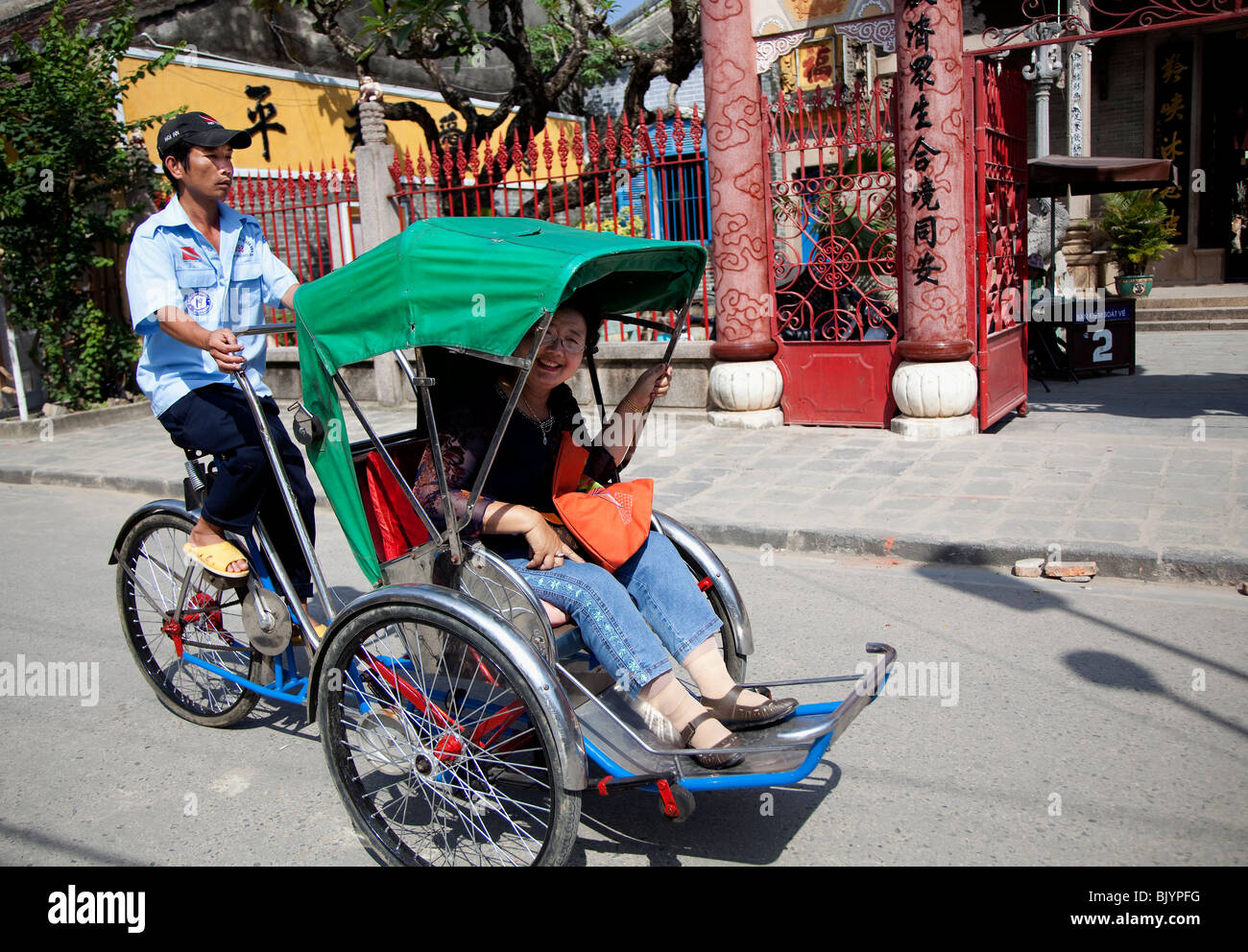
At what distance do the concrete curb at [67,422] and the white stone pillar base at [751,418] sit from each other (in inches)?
248

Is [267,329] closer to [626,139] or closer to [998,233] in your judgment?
[626,139]

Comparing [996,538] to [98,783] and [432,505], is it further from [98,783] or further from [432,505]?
[98,783]

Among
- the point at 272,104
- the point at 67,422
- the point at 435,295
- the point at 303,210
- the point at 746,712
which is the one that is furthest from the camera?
the point at 272,104

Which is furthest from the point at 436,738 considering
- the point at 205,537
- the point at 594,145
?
the point at 594,145

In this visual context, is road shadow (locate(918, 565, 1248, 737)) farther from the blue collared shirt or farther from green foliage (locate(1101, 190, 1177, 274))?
green foliage (locate(1101, 190, 1177, 274))

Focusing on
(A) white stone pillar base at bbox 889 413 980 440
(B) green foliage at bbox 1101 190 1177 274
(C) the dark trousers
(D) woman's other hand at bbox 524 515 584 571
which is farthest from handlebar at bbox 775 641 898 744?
(B) green foliage at bbox 1101 190 1177 274

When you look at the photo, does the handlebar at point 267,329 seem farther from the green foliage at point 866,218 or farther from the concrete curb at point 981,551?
the green foliage at point 866,218

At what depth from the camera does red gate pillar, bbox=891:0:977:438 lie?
7281 millimetres

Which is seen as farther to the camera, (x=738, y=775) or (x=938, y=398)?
(x=938, y=398)

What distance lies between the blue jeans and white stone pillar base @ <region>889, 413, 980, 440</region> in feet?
16.8

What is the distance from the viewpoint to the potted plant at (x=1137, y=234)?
13.9m

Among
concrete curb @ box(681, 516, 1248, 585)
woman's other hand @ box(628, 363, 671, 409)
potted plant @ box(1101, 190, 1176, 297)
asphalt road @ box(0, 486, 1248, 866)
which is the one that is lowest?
asphalt road @ box(0, 486, 1248, 866)

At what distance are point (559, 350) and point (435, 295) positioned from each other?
1.54 ft

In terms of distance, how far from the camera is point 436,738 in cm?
279
